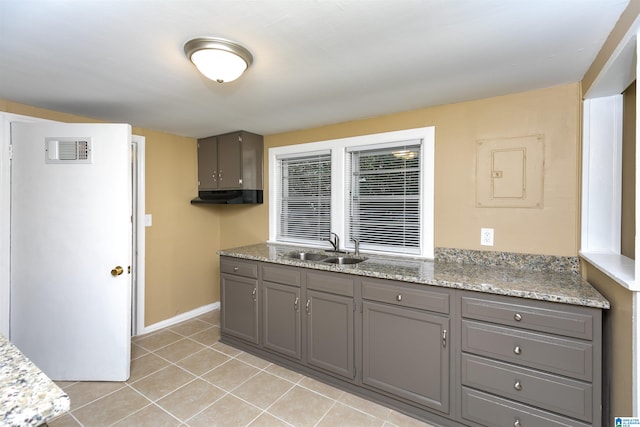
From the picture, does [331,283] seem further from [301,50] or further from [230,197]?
[230,197]

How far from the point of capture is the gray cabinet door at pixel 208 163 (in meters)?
3.67

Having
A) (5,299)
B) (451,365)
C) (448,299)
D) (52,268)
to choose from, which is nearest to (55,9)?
(52,268)

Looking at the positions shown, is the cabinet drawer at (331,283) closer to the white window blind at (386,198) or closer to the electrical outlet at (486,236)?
the white window blind at (386,198)

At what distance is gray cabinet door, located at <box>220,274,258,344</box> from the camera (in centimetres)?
287

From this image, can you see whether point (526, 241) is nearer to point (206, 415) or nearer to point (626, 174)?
point (626, 174)

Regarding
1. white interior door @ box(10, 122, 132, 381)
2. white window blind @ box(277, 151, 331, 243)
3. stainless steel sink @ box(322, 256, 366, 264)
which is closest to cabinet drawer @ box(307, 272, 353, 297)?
stainless steel sink @ box(322, 256, 366, 264)

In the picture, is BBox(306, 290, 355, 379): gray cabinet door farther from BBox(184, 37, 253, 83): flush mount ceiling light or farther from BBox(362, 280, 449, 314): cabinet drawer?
BBox(184, 37, 253, 83): flush mount ceiling light

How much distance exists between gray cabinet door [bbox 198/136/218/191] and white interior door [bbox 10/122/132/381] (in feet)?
4.06

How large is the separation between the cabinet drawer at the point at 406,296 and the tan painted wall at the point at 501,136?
0.69 metres

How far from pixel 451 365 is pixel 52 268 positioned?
2.98 metres

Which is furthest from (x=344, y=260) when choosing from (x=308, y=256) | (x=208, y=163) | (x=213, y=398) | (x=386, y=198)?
(x=208, y=163)

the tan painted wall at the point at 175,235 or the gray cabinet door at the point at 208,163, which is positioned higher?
the gray cabinet door at the point at 208,163

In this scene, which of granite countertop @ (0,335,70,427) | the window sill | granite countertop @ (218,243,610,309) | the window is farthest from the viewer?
the window

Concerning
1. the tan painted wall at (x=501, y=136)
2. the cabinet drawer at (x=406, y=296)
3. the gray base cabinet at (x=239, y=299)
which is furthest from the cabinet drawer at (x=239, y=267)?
the tan painted wall at (x=501, y=136)
